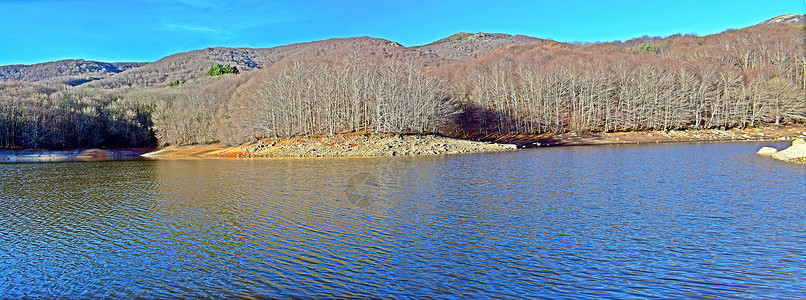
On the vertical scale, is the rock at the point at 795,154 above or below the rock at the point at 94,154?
below

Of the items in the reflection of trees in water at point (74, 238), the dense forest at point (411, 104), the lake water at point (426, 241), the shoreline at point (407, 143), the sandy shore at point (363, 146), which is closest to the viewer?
the lake water at point (426, 241)

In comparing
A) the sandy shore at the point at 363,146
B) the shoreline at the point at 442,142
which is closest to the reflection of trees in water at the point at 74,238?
the sandy shore at the point at 363,146

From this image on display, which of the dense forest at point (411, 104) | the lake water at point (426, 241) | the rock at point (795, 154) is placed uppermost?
the dense forest at point (411, 104)

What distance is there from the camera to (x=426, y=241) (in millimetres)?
11203

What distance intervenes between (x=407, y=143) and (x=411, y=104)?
27.8 ft

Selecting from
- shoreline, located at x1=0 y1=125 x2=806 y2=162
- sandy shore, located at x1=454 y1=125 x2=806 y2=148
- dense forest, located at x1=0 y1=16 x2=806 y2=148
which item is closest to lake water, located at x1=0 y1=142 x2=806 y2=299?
shoreline, located at x1=0 y1=125 x2=806 y2=162

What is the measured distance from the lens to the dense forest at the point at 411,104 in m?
61.0

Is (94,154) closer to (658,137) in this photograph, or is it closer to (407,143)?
(407,143)

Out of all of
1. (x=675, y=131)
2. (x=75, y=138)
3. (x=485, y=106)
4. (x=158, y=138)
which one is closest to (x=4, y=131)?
(x=75, y=138)

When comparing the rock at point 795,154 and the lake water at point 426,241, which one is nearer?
the lake water at point 426,241

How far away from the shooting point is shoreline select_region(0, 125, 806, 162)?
50719mm

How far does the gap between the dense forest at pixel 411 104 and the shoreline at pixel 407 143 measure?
141 inches

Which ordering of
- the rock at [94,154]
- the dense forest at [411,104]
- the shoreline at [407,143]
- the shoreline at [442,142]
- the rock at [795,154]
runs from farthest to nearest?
the rock at [94,154] → the dense forest at [411,104] → the shoreline at [407,143] → the shoreline at [442,142] → the rock at [795,154]

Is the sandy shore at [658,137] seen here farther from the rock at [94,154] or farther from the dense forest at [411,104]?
the rock at [94,154]
